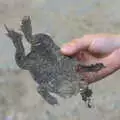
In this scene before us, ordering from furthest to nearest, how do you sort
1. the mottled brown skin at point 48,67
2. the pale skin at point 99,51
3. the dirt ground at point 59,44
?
the dirt ground at point 59,44 → the pale skin at point 99,51 → the mottled brown skin at point 48,67

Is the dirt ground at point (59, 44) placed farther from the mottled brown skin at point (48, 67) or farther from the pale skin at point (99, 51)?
the mottled brown skin at point (48, 67)

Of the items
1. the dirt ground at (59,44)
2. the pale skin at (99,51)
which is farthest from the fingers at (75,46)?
the dirt ground at (59,44)

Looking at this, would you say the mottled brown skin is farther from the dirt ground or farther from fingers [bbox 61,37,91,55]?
the dirt ground

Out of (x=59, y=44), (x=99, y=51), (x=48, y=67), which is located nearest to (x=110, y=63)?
(x=99, y=51)

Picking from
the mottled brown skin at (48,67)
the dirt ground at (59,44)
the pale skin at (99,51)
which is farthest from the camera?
the dirt ground at (59,44)

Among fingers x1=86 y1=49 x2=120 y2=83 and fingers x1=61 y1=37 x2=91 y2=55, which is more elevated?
fingers x1=61 y1=37 x2=91 y2=55

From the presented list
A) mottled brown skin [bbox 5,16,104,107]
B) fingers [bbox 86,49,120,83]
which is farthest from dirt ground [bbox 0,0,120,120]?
mottled brown skin [bbox 5,16,104,107]

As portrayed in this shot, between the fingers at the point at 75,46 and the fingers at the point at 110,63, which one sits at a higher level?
the fingers at the point at 75,46
